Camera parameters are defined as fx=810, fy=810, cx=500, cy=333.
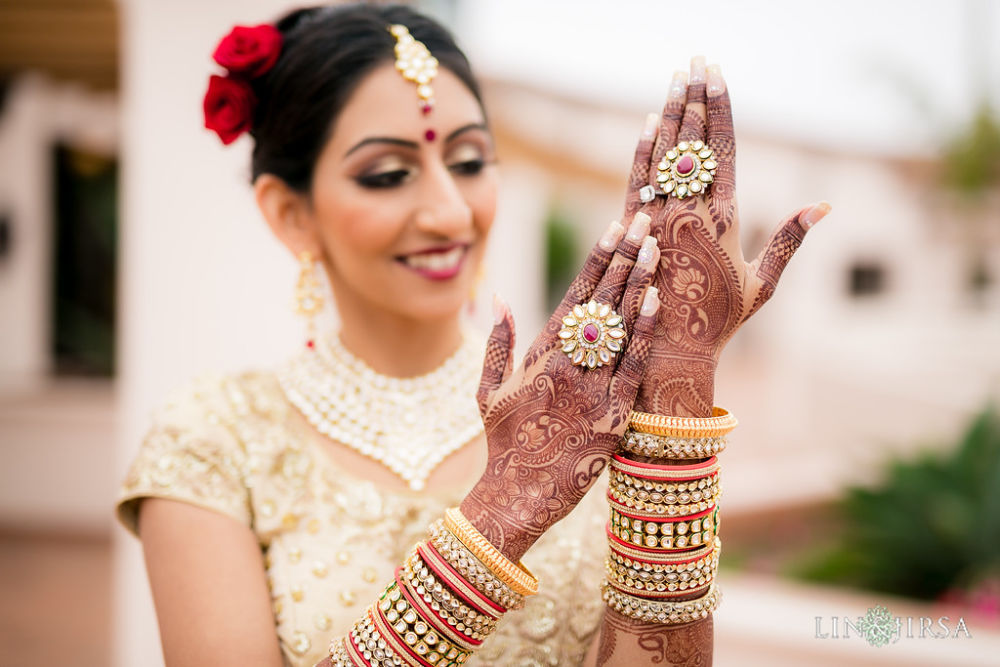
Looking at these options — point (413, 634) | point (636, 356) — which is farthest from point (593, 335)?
point (413, 634)

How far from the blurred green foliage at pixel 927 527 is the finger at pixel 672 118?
3.70 m

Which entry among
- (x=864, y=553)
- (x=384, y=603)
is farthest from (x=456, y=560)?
(x=864, y=553)

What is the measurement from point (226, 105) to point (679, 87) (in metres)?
0.85

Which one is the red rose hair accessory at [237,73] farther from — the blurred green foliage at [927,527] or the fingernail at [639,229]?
the blurred green foliage at [927,527]

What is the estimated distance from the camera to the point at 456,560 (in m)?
1.12

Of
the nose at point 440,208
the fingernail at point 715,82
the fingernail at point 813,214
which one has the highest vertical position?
the fingernail at point 715,82

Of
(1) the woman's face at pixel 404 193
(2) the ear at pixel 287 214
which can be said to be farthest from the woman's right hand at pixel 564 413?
(2) the ear at pixel 287 214

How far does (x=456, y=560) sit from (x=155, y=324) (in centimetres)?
230

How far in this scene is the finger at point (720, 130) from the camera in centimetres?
116

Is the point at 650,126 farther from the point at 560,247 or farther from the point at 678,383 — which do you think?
the point at 560,247

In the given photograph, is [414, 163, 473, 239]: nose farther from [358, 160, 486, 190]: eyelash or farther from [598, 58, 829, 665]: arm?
[598, 58, 829, 665]: arm

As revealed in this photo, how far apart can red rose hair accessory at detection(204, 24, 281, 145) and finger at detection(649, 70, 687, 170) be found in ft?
2.54

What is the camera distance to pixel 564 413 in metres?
1.13

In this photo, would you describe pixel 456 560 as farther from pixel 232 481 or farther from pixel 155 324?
pixel 155 324
